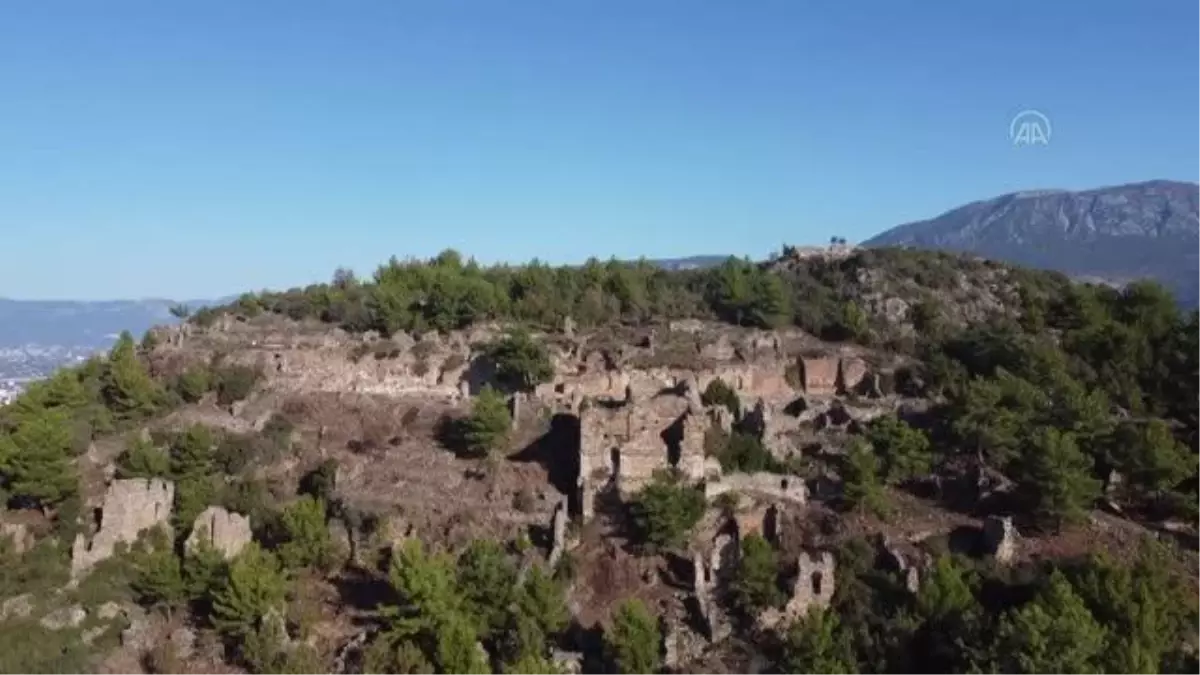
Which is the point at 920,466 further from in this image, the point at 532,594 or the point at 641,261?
the point at 641,261

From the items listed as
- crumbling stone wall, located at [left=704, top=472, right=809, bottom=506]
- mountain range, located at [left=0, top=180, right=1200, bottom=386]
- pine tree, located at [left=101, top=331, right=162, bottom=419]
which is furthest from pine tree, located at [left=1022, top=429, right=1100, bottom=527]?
mountain range, located at [left=0, top=180, right=1200, bottom=386]

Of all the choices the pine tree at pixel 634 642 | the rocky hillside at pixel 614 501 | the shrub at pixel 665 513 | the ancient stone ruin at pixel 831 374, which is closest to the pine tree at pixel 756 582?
the rocky hillside at pixel 614 501

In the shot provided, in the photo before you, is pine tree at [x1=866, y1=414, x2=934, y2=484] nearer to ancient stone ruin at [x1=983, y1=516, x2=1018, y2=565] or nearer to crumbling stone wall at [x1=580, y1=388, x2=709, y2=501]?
ancient stone ruin at [x1=983, y1=516, x2=1018, y2=565]

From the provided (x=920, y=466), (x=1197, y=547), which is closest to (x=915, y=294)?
(x=920, y=466)

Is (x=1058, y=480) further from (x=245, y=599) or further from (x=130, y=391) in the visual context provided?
(x=130, y=391)

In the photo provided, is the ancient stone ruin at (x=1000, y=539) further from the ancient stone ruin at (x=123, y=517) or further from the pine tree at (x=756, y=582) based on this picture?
the ancient stone ruin at (x=123, y=517)

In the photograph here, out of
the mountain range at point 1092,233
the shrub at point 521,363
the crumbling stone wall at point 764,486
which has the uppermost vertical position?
the mountain range at point 1092,233
